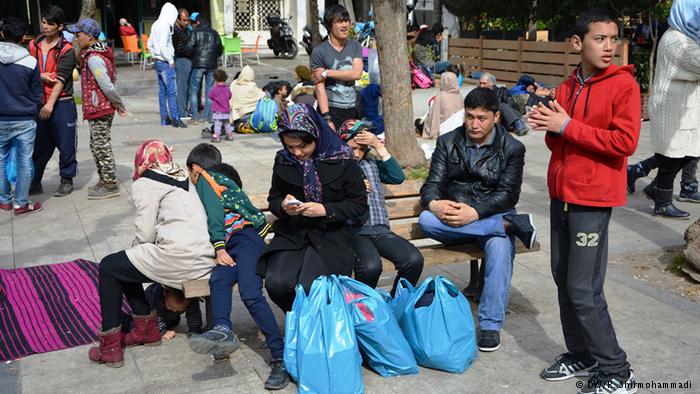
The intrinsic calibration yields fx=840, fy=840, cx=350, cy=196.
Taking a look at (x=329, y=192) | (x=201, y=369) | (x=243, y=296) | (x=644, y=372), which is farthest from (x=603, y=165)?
(x=201, y=369)

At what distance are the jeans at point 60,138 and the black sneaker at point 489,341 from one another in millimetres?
5666

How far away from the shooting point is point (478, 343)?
4797 millimetres

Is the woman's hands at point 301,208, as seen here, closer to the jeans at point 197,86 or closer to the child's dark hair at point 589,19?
the child's dark hair at point 589,19

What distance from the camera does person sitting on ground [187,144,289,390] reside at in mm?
4316

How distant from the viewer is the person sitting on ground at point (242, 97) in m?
13.2

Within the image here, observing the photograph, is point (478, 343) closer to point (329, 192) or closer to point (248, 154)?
point (329, 192)

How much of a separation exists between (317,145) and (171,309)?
Answer: 131cm

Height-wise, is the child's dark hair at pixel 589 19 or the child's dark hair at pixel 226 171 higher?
the child's dark hair at pixel 589 19

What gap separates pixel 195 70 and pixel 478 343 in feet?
34.3

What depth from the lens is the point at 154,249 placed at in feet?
15.0

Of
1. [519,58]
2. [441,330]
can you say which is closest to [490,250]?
[441,330]

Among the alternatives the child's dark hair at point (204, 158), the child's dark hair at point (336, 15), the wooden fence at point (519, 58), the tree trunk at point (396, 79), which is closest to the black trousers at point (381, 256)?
the child's dark hair at point (204, 158)

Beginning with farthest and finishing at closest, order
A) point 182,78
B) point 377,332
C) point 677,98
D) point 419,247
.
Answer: point 182,78 → point 677,98 → point 419,247 → point 377,332

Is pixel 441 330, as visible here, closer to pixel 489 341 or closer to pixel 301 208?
pixel 489 341
